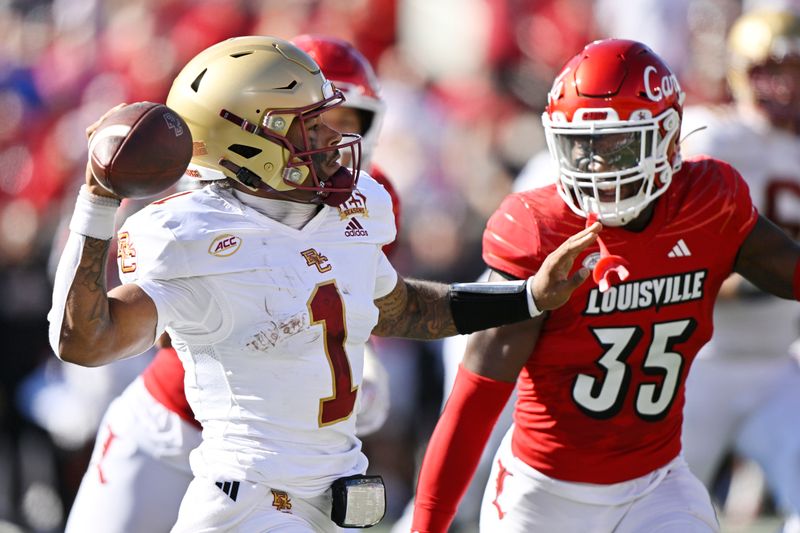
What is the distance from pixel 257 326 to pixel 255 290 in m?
0.08


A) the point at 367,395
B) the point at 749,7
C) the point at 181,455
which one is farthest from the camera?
the point at 749,7

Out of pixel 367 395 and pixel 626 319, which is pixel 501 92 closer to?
pixel 367 395

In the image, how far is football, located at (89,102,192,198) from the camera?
9.95 ft

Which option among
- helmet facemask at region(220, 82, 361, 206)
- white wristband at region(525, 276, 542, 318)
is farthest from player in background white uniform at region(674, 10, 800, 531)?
helmet facemask at region(220, 82, 361, 206)

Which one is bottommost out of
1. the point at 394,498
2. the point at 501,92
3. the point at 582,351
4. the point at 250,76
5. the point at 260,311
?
the point at 394,498

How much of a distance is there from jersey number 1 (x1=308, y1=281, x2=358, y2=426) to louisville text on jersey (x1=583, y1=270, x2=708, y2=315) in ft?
2.38

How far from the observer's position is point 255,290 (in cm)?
328

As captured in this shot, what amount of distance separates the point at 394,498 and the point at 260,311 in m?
4.60

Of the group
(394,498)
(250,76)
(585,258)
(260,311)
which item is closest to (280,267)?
(260,311)

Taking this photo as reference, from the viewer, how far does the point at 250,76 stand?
344cm

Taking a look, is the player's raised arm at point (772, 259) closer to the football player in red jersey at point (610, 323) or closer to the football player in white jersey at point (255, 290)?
the football player in red jersey at point (610, 323)

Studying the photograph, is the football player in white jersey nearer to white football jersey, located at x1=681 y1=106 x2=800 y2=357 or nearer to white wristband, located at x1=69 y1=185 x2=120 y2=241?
white wristband, located at x1=69 y1=185 x2=120 y2=241

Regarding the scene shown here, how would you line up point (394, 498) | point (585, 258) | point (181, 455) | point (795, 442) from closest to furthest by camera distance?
point (585, 258)
point (181, 455)
point (795, 442)
point (394, 498)

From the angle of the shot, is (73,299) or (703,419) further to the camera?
(703,419)
